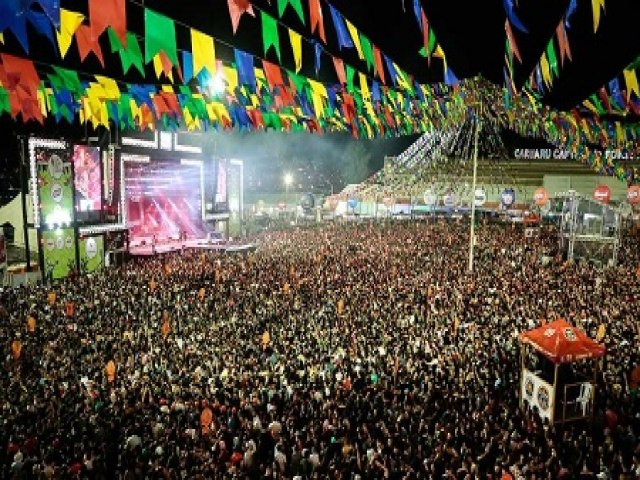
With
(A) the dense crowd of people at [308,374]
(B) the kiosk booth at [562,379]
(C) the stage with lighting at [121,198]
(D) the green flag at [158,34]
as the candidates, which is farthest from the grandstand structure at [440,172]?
(D) the green flag at [158,34]

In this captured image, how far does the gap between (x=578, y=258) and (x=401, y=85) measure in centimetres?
1515

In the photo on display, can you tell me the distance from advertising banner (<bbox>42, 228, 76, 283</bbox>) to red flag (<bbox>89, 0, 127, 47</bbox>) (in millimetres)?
20746

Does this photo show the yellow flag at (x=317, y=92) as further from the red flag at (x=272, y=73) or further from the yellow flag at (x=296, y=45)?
the yellow flag at (x=296, y=45)

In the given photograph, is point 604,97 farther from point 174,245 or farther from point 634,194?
point 174,245

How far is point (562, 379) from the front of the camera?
349 inches

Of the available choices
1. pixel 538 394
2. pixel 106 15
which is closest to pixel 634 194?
pixel 538 394

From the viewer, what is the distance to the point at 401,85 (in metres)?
12.4

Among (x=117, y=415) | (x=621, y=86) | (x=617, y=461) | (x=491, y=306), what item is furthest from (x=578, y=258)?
(x=117, y=415)

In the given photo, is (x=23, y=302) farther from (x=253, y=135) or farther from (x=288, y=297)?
(x=253, y=135)

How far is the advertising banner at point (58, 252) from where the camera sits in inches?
881

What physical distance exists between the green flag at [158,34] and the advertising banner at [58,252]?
19592 mm

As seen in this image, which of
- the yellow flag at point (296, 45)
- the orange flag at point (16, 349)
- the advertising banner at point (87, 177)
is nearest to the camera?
the yellow flag at point (296, 45)

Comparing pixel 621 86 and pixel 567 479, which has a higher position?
pixel 621 86

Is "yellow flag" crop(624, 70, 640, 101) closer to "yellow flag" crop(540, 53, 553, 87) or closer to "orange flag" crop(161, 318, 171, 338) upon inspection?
"yellow flag" crop(540, 53, 553, 87)
